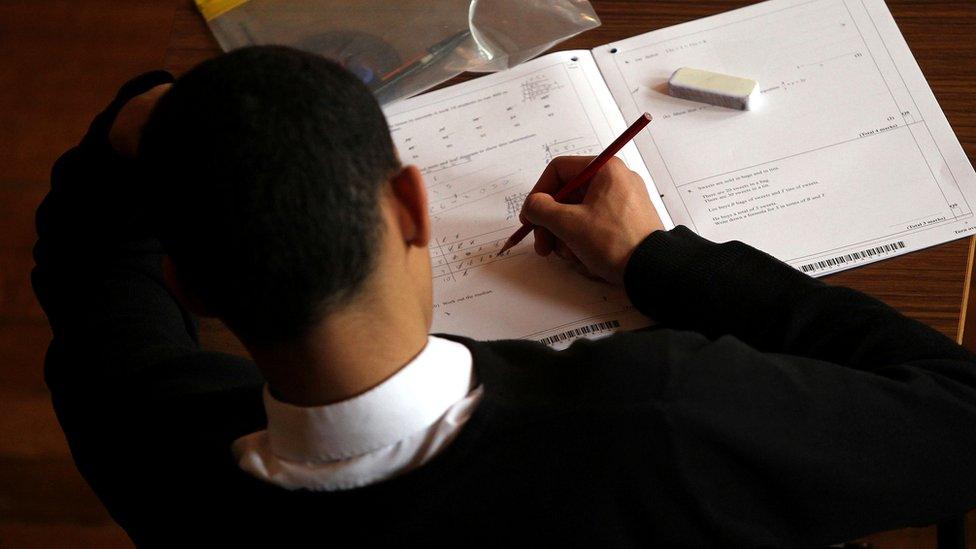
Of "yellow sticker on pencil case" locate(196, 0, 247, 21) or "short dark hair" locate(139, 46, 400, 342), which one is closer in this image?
"short dark hair" locate(139, 46, 400, 342)

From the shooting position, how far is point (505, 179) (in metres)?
0.90

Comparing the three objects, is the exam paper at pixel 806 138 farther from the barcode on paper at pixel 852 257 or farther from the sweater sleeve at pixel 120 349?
the sweater sleeve at pixel 120 349

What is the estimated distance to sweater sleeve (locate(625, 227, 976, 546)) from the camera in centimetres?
59

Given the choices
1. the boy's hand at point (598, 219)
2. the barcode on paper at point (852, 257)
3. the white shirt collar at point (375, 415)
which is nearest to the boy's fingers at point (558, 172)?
the boy's hand at point (598, 219)

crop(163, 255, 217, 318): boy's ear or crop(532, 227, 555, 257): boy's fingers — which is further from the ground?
crop(163, 255, 217, 318): boy's ear

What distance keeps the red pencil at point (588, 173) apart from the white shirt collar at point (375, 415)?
0.93 ft

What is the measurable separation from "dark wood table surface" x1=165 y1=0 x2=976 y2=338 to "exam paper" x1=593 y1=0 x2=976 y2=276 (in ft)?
0.04

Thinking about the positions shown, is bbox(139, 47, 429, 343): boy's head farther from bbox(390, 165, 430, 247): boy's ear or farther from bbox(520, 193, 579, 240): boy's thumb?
bbox(520, 193, 579, 240): boy's thumb

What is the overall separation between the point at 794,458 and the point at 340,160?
0.35 metres

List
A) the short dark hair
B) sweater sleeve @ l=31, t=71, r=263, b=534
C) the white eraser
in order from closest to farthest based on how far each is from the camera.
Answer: the short dark hair < sweater sleeve @ l=31, t=71, r=263, b=534 < the white eraser

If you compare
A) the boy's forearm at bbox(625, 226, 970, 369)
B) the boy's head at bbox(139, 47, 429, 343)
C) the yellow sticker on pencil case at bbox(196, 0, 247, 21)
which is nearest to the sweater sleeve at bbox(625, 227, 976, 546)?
the boy's forearm at bbox(625, 226, 970, 369)

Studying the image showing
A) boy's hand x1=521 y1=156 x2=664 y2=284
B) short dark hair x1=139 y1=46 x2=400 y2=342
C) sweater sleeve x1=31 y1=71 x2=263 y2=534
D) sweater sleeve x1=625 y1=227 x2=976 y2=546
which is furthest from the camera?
boy's hand x1=521 y1=156 x2=664 y2=284

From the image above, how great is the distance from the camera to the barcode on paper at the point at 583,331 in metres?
0.79

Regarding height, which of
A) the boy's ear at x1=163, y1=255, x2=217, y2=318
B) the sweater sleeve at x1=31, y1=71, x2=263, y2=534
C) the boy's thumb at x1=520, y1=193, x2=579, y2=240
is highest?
the boy's ear at x1=163, y1=255, x2=217, y2=318
